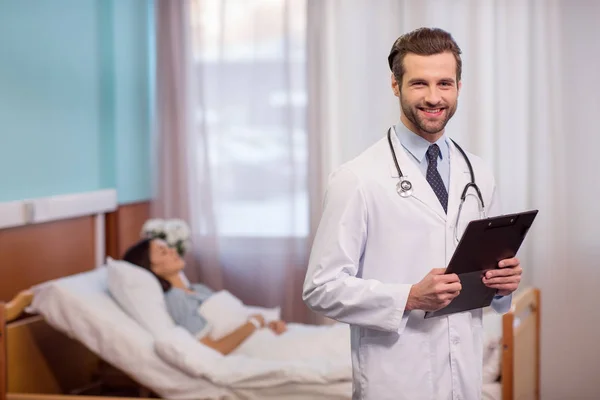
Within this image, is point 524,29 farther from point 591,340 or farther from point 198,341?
point 198,341

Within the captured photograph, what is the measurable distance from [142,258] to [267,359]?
710 millimetres

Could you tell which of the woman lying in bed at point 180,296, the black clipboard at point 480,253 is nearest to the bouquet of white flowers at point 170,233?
the woman lying in bed at point 180,296

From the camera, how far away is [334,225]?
58.9 inches

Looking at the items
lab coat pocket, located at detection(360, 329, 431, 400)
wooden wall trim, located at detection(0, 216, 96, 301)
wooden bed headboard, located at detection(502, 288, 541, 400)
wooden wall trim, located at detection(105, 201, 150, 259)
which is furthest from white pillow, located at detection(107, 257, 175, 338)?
lab coat pocket, located at detection(360, 329, 431, 400)

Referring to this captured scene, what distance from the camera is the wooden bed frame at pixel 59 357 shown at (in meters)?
2.56

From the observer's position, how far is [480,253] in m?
1.46

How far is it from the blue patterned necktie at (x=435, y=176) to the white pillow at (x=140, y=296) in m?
1.55

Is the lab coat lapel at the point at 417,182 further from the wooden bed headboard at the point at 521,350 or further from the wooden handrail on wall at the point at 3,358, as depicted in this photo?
the wooden handrail on wall at the point at 3,358

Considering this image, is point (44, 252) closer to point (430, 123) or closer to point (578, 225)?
point (430, 123)

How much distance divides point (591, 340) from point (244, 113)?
2041 mm

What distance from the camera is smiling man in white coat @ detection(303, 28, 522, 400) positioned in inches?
58.1

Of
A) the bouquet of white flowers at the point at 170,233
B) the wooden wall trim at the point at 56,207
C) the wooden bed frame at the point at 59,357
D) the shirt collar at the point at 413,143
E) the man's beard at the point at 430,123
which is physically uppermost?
the man's beard at the point at 430,123

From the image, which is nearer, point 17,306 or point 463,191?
point 463,191

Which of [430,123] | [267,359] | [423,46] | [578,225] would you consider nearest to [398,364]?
[430,123]
